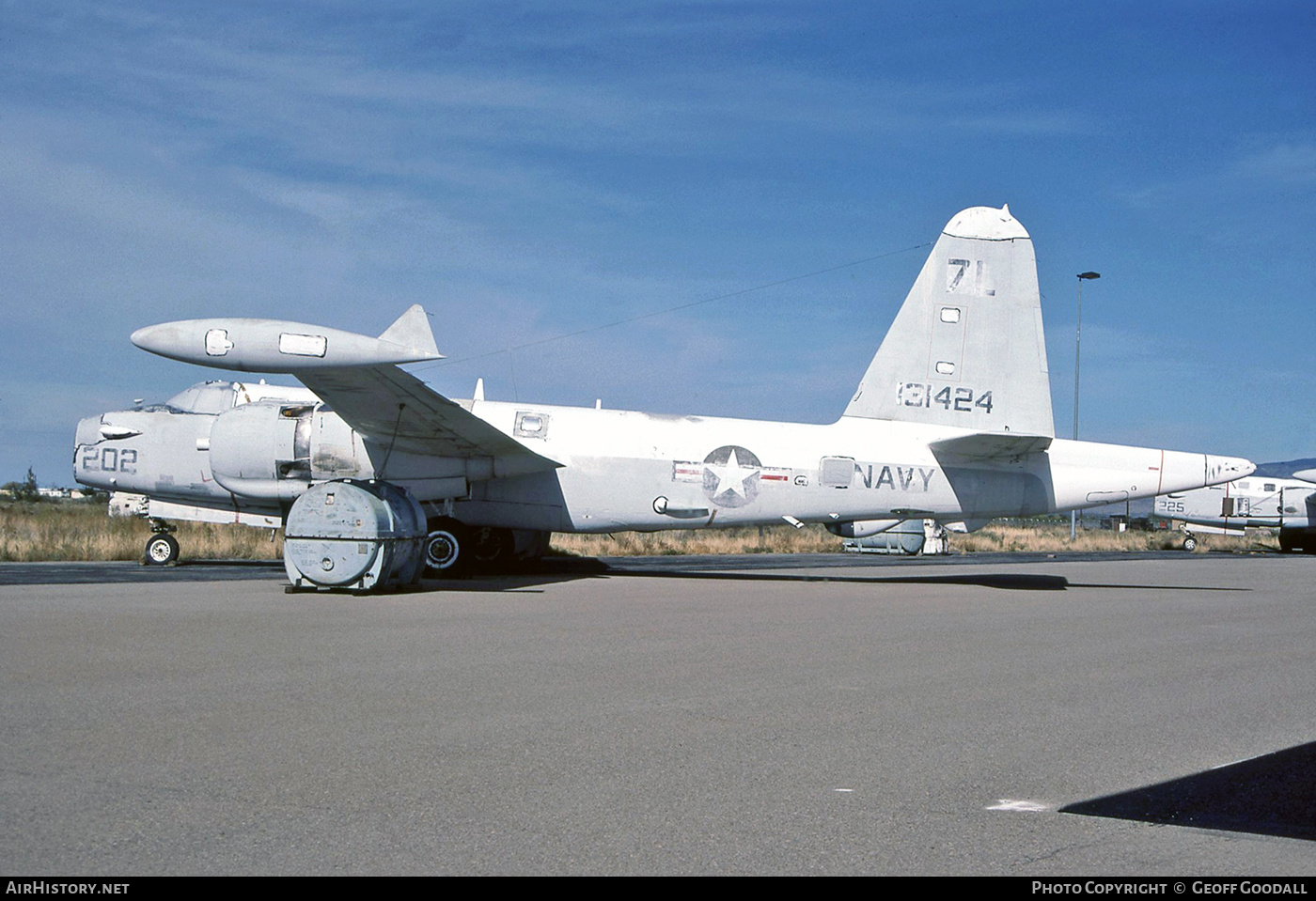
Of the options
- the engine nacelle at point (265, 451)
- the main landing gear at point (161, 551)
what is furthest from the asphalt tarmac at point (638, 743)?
the main landing gear at point (161, 551)

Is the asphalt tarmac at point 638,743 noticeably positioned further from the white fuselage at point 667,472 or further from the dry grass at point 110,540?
the dry grass at point 110,540

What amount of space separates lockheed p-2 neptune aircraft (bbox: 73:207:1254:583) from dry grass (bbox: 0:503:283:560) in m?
4.51

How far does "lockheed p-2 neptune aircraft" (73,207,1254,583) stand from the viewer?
18.4m

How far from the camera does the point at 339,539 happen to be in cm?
1499

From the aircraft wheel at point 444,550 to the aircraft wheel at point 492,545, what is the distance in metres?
0.51

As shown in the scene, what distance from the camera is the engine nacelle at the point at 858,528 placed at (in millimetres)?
20625

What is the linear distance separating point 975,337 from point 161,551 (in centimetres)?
1526

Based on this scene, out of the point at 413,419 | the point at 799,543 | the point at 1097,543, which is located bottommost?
the point at 799,543

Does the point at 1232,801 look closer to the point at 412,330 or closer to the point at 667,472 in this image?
the point at 412,330

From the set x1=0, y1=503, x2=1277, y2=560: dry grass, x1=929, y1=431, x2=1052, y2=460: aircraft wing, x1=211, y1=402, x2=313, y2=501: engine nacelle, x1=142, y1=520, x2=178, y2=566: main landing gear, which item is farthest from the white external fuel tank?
x1=0, y1=503, x2=1277, y2=560: dry grass

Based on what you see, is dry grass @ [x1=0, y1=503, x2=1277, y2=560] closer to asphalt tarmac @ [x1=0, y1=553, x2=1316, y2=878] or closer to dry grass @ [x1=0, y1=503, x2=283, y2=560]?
dry grass @ [x1=0, y1=503, x2=283, y2=560]

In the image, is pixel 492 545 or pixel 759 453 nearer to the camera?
pixel 759 453

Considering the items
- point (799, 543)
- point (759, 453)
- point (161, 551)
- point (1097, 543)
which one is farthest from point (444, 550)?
point (1097, 543)

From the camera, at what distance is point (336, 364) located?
13.5m
